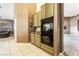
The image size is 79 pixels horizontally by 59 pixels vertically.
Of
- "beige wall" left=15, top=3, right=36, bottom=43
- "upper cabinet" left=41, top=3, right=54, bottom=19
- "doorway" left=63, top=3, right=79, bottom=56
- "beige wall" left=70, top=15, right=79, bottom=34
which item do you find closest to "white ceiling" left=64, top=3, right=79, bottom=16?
"doorway" left=63, top=3, right=79, bottom=56

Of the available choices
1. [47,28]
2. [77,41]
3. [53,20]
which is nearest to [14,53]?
[47,28]

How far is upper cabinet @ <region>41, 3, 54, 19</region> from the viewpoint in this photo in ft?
7.99

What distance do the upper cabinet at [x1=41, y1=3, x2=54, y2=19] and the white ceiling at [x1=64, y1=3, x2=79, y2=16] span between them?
238 millimetres

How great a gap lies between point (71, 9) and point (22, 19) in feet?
2.85

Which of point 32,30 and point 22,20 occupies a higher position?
point 22,20

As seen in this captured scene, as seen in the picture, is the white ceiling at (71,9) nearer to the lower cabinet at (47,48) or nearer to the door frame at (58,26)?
the door frame at (58,26)

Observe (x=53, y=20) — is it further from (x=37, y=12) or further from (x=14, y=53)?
(x=14, y=53)

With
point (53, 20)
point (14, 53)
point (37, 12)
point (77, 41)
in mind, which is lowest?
point (14, 53)

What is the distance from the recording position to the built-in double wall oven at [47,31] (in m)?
2.45

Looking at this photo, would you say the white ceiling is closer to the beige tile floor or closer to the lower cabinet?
the lower cabinet

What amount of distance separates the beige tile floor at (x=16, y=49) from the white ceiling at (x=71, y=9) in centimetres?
80

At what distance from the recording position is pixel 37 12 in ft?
8.44

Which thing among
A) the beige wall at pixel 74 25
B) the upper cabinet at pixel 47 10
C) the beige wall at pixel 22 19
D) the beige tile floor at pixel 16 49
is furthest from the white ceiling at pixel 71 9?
the beige tile floor at pixel 16 49

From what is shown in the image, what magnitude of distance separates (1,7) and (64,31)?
1168mm
